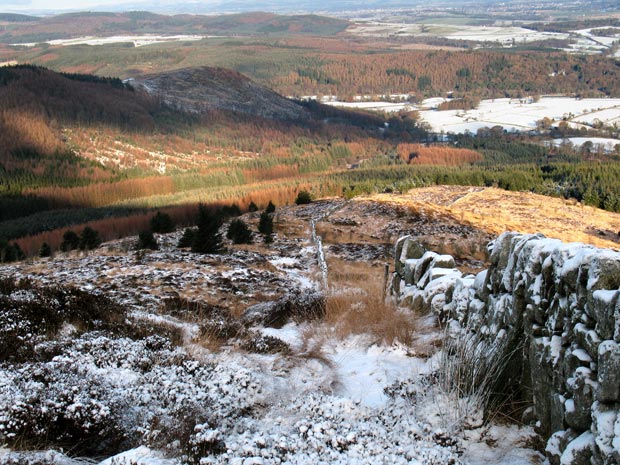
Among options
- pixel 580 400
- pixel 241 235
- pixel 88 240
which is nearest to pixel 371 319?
pixel 580 400

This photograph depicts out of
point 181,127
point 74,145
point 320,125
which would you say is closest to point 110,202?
point 74,145

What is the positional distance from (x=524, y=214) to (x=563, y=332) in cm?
4934

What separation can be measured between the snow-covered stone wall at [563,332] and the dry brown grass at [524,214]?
115ft

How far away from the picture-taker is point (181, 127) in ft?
583

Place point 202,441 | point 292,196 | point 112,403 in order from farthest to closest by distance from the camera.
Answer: point 292,196 → point 112,403 → point 202,441

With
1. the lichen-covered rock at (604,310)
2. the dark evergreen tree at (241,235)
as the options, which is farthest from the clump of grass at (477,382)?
the dark evergreen tree at (241,235)

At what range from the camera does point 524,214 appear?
5088cm

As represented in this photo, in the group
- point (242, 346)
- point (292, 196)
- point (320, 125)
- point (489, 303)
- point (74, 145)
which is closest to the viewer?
point (489, 303)

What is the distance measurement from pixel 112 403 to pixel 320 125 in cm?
19691

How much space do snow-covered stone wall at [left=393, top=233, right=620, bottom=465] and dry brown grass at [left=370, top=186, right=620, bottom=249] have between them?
35.2 metres

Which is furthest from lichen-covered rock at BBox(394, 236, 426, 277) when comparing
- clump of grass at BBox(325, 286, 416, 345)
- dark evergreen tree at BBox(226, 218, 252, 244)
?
dark evergreen tree at BBox(226, 218, 252, 244)

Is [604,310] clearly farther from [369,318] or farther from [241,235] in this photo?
[241,235]

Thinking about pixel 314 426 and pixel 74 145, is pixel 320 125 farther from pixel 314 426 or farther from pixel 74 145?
pixel 314 426

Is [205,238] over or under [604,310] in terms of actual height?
under
